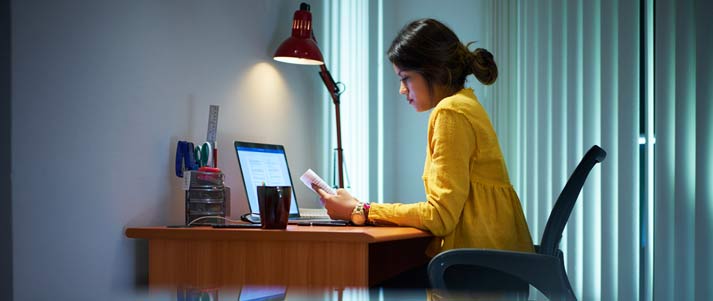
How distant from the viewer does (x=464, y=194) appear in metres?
1.67

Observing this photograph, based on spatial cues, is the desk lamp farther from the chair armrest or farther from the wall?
the chair armrest

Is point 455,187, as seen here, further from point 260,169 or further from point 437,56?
point 260,169

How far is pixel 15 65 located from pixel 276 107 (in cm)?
141

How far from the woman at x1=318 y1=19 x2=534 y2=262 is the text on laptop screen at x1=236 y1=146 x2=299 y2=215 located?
15.6 inches

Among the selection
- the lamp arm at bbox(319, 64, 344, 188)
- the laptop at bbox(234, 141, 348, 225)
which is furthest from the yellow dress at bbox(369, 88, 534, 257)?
the lamp arm at bbox(319, 64, 344, 188)

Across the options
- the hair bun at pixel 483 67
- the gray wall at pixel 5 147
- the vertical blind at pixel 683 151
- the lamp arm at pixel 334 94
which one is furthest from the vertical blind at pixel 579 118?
the gray wall at pixel 5 147

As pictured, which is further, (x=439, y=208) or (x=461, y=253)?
(x=439, y=208)

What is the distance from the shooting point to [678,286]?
281cm

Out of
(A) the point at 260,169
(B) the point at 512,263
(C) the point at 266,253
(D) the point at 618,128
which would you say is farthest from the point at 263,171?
(D) the point at 618,128

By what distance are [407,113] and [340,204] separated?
6.05 feet

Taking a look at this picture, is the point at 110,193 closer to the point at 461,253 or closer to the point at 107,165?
the point at 107,165

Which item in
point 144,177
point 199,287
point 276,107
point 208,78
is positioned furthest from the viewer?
point 276,107

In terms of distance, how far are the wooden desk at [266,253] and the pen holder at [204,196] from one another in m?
0.19

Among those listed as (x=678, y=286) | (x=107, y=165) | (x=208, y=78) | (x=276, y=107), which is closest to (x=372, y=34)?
(x=276, y=107)
